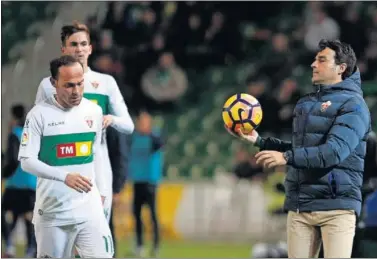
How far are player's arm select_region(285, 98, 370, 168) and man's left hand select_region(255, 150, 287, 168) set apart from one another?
44 mm

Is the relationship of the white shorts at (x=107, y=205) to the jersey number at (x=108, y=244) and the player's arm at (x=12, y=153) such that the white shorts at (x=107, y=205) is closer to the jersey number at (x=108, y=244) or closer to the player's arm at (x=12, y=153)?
the jersey number at (x=108, y=244)

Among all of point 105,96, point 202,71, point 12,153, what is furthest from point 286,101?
point 105,96

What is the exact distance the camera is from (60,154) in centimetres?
754

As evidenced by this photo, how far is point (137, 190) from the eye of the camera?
1381 centimetres

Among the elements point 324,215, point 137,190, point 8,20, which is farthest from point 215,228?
point 324,215

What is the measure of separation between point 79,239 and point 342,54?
2.03m

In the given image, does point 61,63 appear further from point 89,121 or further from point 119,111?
point 119,111

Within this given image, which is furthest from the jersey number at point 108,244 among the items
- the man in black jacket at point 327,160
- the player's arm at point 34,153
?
the man in black jacket at point 327,160

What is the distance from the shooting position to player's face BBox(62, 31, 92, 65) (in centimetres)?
823

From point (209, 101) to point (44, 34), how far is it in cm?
265

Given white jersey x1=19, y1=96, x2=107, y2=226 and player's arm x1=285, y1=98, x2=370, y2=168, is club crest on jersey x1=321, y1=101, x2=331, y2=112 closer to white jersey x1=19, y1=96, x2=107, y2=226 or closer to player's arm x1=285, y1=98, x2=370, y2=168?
player's arm x1=285, y1=98, x2=370, y2=168

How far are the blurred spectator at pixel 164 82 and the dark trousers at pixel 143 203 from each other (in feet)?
9.15

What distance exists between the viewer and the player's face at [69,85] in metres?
7.53

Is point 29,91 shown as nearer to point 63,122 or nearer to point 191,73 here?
point 191,73
